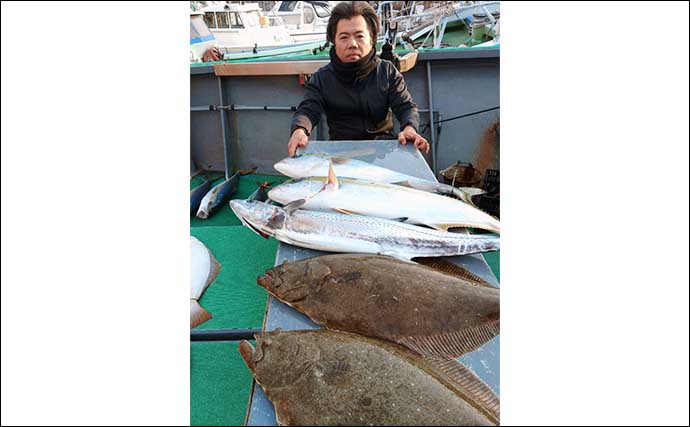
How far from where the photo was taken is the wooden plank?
5855 mm

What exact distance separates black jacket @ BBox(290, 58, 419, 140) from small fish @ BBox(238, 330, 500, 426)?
279cm

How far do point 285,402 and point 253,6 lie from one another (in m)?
14.3

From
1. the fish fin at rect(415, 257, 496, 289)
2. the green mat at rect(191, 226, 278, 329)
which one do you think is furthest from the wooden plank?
the fish fin at rect(415, 257, 496, 289)

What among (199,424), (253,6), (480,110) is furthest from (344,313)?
(253,6)

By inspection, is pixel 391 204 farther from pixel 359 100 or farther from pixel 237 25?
pixel 237 25

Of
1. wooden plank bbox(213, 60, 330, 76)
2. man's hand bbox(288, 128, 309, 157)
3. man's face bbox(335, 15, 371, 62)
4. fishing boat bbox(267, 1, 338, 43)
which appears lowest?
man's hand bbox(288, 128, 309, 157)

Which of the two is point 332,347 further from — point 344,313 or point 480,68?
point 480,68

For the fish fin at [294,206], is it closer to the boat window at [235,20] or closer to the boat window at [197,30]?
the boat window at [197,30]

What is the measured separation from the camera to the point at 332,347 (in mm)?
1277

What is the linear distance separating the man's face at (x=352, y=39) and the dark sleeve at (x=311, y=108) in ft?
1.23

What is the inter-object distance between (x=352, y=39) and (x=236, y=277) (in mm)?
→ 2277

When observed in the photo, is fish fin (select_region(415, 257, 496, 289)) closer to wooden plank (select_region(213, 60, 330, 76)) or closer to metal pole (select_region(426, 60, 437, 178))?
metal pole (select_region(426, 60, 437, 178))

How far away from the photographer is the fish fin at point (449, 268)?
180cm

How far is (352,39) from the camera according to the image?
3654 millimetres
